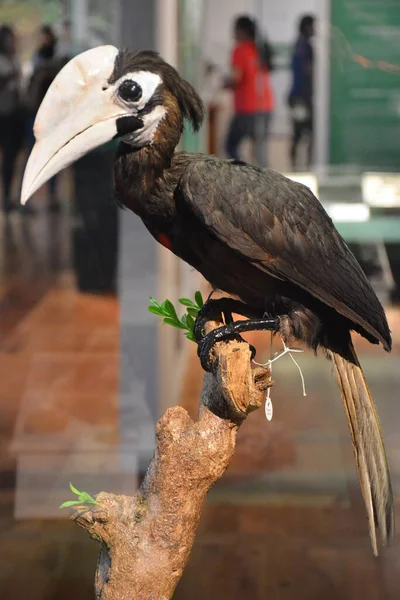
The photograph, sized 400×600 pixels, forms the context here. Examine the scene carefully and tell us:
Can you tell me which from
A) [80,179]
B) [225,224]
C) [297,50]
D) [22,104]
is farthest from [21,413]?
[225,224]

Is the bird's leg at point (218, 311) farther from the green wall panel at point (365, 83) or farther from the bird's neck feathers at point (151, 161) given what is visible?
the green wall panel at point (365, 83)

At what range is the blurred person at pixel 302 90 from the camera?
2.27 m

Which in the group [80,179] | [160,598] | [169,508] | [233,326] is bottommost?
[160,598]

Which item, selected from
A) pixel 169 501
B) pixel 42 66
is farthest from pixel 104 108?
pixel 42 66

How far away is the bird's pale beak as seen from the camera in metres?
1.04

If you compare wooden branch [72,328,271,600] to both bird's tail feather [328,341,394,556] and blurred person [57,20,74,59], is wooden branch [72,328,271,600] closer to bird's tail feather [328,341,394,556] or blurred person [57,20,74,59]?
bird's tail feather [328,341,394,556]

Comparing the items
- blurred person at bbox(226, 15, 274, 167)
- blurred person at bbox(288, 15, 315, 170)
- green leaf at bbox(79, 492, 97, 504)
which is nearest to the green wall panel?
blurred person at bbox(288, 15, 315, 170)

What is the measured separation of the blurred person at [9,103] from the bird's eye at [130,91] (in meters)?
1.15

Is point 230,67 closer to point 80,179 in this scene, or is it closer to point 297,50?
point 297,50

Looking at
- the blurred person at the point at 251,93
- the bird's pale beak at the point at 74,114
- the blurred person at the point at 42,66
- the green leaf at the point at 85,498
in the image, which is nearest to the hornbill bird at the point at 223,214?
the bird's pale beak at the point at 74,114

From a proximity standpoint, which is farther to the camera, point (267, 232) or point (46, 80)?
point (46, 80)

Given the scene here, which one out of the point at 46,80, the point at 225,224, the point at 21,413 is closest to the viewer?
the point at 225,224

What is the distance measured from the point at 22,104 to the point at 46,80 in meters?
0.12

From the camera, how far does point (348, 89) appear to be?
7.56 feet
